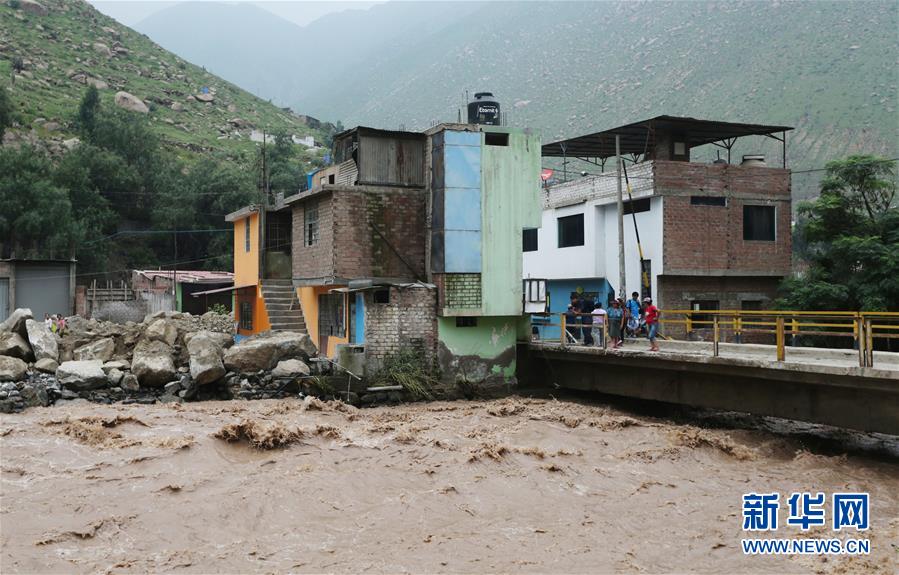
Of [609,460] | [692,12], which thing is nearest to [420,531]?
[609,460]

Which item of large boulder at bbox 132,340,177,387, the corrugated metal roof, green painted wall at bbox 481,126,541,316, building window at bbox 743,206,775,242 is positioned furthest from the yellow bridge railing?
the corrugated metal roof

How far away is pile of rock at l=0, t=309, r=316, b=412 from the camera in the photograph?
1911 cm

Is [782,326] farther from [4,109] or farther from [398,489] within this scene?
[4,109]

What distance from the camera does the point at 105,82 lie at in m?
72.2

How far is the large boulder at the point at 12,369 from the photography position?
1883cm

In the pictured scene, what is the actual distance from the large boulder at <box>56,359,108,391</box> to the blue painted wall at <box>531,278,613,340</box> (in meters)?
15.5

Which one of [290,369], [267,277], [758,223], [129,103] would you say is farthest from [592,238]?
[129,103]

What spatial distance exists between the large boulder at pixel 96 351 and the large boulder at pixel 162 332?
1.09 m

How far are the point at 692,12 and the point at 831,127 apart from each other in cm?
4753

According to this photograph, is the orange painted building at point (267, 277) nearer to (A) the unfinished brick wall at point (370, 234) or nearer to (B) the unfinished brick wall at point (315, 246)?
(B) the unfinished brick wall at point (315, 246)

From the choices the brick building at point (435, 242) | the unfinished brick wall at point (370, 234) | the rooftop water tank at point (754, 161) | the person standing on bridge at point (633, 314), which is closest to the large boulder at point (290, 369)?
the brick building at point (435, 242)

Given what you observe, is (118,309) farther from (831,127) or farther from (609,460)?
Result: (831,127)

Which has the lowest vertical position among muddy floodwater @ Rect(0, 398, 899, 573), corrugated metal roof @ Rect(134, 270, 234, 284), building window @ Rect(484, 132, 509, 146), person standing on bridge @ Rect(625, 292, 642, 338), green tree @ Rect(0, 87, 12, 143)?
muddy floodwater @ Rect(0, 398, 899, 573)

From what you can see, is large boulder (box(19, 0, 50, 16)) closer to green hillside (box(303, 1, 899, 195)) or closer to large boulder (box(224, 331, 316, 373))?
green hillside (box(303, 1, 899, 195))
